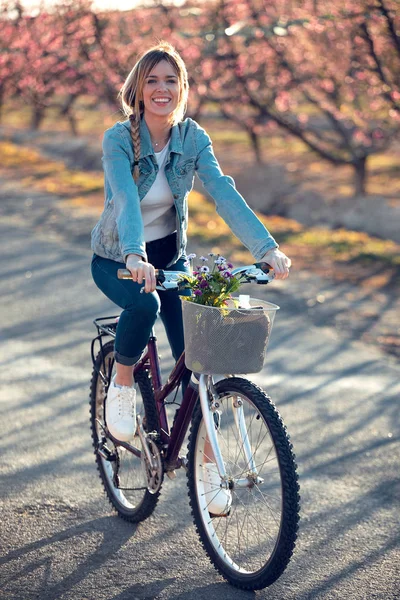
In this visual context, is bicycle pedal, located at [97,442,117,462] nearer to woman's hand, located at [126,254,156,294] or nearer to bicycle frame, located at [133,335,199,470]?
bicycle frame, located at [133,335,199,470]

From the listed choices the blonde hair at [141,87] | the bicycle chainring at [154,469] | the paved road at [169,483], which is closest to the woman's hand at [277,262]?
the blonde hair at [141,87]

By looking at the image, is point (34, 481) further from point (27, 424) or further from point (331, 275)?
point (331, 275)

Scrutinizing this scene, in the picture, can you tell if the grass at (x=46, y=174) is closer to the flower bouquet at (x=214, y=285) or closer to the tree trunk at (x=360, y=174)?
the tree trunk at (x=360, y=174)

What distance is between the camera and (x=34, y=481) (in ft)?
14.6

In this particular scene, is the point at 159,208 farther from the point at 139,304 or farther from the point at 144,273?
the point at 144,273

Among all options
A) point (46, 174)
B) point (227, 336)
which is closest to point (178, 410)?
point (227, 336)

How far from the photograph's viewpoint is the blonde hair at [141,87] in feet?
12.1

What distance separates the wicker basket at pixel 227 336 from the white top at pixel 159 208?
2.09ft

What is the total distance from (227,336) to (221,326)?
0.14 feet

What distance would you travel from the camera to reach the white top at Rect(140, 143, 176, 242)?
12.2 ft

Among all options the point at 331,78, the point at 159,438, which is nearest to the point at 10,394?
the point at 159,438

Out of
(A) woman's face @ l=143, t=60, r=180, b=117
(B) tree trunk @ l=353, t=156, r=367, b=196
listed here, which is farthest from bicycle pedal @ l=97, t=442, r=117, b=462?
(B) tree trunk @ l=353, t=156, r=367, b=196

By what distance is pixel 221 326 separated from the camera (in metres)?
3.17

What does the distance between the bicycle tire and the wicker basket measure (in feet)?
2.28
